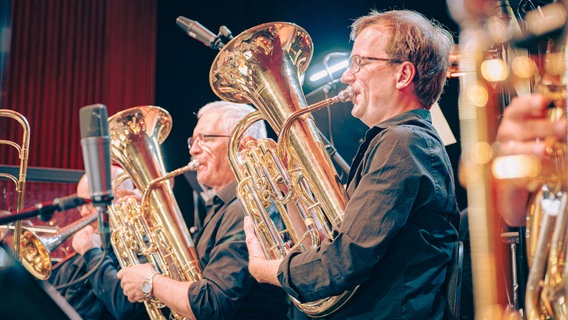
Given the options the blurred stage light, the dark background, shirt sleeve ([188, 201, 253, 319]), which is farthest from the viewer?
the dark background

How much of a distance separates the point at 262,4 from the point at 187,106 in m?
1.27

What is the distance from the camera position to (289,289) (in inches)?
81.6

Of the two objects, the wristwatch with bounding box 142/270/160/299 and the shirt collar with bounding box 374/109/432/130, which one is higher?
the shirt collar with bounding box 374/109/432/130

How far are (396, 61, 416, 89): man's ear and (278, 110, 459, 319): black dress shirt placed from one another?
27cm

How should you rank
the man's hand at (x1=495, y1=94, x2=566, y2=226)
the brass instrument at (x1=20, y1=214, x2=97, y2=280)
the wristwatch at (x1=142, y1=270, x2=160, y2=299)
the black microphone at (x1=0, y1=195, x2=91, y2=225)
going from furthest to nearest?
the brass instrument at (x1=20, y1=214, x2=97, y2=280)
the wristwatch at (x1=142, y1=270, x2=160, y2=299)
the black microphone at (x1=0, y1=195, x2=91, y2=225)
the man's hand at (x1=495, y1=94, x2=566, y2=226)

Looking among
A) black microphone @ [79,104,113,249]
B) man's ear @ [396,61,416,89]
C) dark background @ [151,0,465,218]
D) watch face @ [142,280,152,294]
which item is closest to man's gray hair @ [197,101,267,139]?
watch face @ [142,280,152,294]

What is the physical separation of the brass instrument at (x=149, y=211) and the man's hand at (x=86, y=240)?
1.59 ft

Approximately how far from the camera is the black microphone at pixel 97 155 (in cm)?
164

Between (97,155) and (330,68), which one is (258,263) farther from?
(330,68)

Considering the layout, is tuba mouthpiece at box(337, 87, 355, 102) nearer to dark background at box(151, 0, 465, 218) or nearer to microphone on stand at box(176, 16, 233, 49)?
microphone on stand at box(176, 16, 233, 49)

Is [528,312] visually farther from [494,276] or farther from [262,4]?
[262,4]

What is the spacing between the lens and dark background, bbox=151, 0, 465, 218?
211 inches

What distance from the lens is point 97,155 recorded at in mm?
1646

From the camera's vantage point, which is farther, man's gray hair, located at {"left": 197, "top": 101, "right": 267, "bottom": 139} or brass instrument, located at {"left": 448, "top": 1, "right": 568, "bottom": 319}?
man's gray hair, located at {"left": 197, "top": 101, "right": 267, "bottom": 139}
